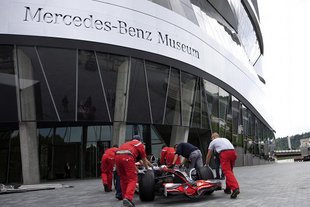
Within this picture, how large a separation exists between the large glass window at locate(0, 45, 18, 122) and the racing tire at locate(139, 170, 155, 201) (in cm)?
940

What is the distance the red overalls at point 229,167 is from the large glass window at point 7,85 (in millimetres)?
10589

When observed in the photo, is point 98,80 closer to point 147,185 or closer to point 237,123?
point 147,185

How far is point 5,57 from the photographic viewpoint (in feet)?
51.4

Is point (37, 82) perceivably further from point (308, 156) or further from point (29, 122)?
point (308, 156)

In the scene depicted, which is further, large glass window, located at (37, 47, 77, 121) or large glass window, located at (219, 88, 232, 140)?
large glass window, located at (219, 88, 232, 140)

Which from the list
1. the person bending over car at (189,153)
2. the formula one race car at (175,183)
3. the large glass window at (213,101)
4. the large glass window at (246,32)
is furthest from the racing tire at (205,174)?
the large glass window at (246,32)

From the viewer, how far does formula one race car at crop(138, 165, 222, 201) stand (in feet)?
25.2

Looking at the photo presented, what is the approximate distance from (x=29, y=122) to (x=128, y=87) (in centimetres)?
499

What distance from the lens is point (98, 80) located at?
17016 millimetres

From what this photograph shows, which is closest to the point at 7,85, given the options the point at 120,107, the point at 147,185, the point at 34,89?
the point at 34,89

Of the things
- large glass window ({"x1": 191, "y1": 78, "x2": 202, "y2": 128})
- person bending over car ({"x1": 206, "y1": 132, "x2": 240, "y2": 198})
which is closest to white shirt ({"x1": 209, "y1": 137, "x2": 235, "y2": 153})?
person bending over car ({"x1": 206, "y1": 132, "x2": 240, "y2": 198})

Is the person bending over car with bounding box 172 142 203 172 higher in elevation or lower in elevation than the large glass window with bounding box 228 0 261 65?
lower

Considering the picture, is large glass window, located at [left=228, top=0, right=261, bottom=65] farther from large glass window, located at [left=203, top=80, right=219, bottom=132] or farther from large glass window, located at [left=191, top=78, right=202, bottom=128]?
large glass window, located at [left=191, top=78, right=202, bottom=128]

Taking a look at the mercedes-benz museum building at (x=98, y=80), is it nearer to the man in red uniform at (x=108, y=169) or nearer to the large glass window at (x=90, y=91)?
the large glass window at (x=90, y=91)
